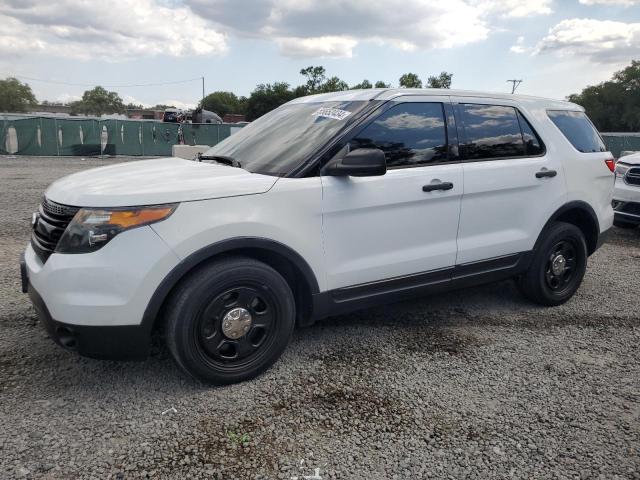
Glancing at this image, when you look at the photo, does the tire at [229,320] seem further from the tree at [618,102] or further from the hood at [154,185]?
the tree at [618,102]

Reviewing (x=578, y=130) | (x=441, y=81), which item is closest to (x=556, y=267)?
(x=578, y=130)

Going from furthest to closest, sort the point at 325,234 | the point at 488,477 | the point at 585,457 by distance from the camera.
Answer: the point at 325,234
the point at 585,457
the point at 488,477

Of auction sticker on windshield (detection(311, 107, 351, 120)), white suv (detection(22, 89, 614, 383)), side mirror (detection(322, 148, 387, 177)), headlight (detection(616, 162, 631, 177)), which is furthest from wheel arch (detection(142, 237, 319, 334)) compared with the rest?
headlight (detection(616, 162, 631, 177))

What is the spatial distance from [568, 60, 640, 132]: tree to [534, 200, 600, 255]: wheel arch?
68.4 metres

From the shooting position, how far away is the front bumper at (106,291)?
8.39 ft

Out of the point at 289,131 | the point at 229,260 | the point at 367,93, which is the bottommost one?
the point at 229,260

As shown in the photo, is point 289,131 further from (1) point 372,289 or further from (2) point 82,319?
(2) point 82,319

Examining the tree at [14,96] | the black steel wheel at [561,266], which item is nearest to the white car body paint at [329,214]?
the black steel wheel at [561,266]

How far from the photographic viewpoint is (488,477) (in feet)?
7.55

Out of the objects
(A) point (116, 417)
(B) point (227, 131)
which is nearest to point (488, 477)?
(A) point (116, 417)

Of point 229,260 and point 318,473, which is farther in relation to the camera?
point 229,260

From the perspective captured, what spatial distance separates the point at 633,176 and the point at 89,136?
21385 millimetres

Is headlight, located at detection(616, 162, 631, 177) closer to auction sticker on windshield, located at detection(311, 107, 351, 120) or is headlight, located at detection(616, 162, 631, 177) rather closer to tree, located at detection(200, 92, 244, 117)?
auction sticker on windshield, located at detection(311, 107, 351, 120)

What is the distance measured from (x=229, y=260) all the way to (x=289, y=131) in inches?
45.5
